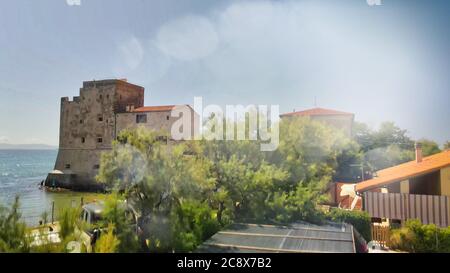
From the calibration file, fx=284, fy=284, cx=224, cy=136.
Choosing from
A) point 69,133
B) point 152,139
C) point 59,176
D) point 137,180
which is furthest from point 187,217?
point 59,176

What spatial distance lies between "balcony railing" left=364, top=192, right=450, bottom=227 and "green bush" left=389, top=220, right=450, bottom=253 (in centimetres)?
20

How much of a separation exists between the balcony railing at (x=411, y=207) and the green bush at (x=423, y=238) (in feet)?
0.65

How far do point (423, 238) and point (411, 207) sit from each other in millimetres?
511

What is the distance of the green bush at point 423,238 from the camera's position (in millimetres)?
3926

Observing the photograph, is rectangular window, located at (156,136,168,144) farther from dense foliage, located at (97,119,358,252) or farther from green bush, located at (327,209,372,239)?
green bush, located at (327,209,372,239)

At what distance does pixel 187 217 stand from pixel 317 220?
1960 millimetres

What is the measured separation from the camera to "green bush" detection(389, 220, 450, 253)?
393 centimetres

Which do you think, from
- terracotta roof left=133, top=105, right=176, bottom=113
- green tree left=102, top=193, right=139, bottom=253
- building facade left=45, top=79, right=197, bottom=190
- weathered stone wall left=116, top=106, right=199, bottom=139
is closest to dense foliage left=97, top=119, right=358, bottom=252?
green tree left=102, top=193, right=139, bottom=253

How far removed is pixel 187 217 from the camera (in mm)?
4047

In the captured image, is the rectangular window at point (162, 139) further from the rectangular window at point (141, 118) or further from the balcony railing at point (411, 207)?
the balcony railing at point (411, 207)

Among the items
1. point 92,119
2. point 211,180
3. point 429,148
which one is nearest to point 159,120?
point 211,180

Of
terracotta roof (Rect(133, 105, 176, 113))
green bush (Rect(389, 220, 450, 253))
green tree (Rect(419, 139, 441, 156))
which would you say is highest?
terracotta roof (Rect(133, 105, 176, 113))

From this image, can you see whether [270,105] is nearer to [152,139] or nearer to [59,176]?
[152,139]

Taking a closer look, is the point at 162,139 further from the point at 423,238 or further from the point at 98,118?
the point at 98,118
